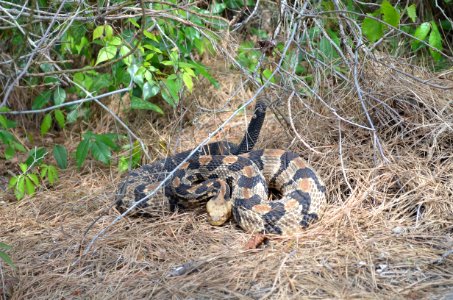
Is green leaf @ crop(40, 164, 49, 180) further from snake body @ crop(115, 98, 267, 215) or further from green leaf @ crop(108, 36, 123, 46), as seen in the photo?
green leaf @ crop(108, 36, 123, 46)

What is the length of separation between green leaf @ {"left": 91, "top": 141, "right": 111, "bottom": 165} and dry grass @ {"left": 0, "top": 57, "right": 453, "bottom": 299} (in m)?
0.28

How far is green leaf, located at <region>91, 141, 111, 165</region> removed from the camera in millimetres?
4777

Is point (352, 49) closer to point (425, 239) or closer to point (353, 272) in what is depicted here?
point (425, 239)

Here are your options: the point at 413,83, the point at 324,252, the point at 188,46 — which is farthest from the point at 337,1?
the point at 324,252

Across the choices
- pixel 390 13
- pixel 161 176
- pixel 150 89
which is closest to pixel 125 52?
pixel 150 89

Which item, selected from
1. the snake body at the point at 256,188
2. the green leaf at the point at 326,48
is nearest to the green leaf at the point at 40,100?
the snake body at the point at 256,188

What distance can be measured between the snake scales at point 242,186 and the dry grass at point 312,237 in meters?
0.12

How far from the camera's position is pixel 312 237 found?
370cm

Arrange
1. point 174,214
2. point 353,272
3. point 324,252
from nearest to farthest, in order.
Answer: point 353,272 < point 324,252 < point 174,214

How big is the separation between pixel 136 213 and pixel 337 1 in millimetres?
2435

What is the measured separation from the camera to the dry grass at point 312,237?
3172mm

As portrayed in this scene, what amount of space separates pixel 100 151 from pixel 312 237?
2185mm

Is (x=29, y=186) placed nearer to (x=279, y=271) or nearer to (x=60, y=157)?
(x=60, y=157)

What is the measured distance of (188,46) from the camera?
5418 mm
